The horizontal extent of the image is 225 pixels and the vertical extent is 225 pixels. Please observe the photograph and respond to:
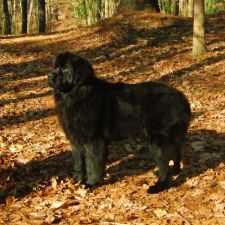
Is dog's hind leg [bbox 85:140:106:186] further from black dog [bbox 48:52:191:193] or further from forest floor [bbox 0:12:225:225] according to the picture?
forest floor [bbox 0:12:225:225]

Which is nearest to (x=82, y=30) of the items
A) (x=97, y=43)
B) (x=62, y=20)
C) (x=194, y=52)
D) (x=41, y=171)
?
(x=97, y=43)

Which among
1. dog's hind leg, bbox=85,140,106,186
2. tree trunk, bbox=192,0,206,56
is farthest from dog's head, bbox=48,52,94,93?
tree trunk, bbox=192,0,206,56

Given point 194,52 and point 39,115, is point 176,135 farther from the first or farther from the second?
point 194,52

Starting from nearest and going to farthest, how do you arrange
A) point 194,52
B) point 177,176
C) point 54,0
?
point 177,176, point 194,52, point 54,0

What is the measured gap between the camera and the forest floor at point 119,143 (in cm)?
618

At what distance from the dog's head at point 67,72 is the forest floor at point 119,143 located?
1564 mm

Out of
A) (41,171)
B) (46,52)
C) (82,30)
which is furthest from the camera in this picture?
(82,30)

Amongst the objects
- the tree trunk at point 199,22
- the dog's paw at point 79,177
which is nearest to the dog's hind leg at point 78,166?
the dog's paw at point 79,177

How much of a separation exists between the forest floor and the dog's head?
1.56 meters

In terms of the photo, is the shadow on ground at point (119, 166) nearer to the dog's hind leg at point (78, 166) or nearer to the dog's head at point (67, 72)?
the dog's hind leg at point (78, 166)

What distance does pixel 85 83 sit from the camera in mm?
6609

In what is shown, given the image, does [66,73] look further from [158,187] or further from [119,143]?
[119,143]

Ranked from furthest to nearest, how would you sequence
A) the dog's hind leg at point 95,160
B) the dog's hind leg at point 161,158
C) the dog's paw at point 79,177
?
the dog's paw at point 79,177 → the dog's hind leg at point 95,160 → the dog's hind leg at point 161,158

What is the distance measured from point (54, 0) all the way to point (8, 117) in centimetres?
5333
